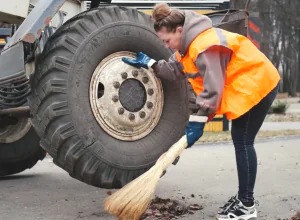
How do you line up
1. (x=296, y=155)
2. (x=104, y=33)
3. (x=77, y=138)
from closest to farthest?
(x=77, y=138)
(x=104, y=33)
(x=296, y=155)

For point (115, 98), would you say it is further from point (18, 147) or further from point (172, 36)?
point (18, 147)

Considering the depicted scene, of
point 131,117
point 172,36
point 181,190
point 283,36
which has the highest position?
point 172,36

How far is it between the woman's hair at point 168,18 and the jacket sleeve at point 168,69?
1.25ft

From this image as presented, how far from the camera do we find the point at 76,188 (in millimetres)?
5035

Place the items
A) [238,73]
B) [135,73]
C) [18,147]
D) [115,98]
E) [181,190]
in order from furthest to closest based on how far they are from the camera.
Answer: [18,147], [181,190], [135,73], [115,98], [238,73]

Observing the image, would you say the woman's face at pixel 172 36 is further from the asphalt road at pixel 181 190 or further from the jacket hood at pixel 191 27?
the asphalt road at pixel 181 190

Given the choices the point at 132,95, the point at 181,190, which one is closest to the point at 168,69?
the point at 132,95

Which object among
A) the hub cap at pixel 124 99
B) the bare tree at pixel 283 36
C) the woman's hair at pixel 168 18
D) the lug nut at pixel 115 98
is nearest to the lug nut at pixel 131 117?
the hub cap at pixel 124 99

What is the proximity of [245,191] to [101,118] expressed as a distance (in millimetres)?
1126

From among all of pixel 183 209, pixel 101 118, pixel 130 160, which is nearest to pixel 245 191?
pixel 183 209

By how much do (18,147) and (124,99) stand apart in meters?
2.28

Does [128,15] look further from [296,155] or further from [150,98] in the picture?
[296,155]

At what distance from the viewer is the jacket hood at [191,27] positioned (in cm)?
343

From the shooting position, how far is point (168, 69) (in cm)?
387
